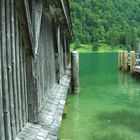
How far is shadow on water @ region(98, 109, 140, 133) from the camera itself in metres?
9.75

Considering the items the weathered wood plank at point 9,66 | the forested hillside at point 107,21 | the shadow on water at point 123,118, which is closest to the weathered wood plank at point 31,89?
the weathered wood plank at point 9,66

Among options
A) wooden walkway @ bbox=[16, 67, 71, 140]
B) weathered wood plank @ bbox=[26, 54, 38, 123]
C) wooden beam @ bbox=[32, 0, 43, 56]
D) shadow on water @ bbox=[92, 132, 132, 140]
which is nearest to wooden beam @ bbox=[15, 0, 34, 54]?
weathered wood plank @ bbox=[26, 54, 38, 123]

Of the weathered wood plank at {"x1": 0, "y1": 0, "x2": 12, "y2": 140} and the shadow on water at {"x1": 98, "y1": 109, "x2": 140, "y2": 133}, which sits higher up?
the weathered wood plank at {"x1": 0, "y1": 0, "x2": 12, "y2": 140}

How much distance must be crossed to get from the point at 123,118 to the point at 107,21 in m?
128

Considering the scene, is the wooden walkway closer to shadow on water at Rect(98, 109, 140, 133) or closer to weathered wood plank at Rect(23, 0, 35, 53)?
weathered wood plank at Rect(23, 0, 35, 53)

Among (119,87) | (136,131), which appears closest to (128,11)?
(119,87)

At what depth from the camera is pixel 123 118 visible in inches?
420

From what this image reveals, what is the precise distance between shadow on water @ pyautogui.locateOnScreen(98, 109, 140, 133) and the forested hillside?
91.4 meters

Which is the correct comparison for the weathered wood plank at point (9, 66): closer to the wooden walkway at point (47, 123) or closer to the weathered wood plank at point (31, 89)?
the wooden walkway at point (47, 123)

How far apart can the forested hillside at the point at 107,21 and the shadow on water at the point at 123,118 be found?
91.4 meters

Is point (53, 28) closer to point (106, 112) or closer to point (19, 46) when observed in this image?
point (106, 112)

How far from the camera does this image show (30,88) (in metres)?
5.31

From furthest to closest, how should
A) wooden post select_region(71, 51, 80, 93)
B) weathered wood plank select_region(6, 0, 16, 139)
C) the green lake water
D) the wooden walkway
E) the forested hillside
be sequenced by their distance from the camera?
the forested hillside → wooden post select_region(71, 51, 80, 93) → the green lake water → the wooden walkway → weathered wood plank select_region(6, 0, 16, 139)

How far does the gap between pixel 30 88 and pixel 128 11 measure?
147406 mm
